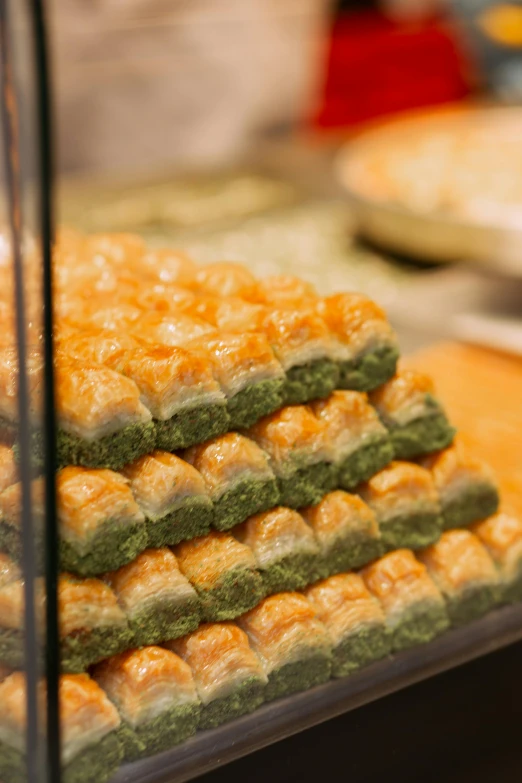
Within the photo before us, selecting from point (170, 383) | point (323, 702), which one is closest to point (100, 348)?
point (170, 383)

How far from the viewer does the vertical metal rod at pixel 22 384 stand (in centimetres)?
70

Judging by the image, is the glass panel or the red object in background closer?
the glass panel

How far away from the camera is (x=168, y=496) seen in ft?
3.20

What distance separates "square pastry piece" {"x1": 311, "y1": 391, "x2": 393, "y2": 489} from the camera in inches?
44.3

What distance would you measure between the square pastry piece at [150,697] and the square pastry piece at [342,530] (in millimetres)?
211

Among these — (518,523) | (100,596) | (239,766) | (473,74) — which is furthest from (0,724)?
(473,74)

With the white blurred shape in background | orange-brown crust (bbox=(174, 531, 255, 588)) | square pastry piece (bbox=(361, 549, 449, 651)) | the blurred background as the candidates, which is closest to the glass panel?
orange-brown crust (bbox=(174, 531, 255, 588))

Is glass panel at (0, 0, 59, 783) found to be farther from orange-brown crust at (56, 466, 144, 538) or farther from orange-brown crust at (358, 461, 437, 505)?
orange-brown crust at (358, 461, 437, 505)

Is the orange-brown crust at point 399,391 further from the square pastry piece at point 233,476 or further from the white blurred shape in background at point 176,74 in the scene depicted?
the white blurred shape in background at point 176,74

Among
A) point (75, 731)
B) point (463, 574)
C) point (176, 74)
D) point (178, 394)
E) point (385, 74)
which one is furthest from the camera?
point (385, 74)

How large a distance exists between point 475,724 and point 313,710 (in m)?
0.23

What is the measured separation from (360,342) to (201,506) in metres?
0.28

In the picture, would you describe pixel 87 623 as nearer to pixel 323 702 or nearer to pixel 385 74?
pixel 323 702

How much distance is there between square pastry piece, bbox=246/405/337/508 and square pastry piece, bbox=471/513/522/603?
263 mm
